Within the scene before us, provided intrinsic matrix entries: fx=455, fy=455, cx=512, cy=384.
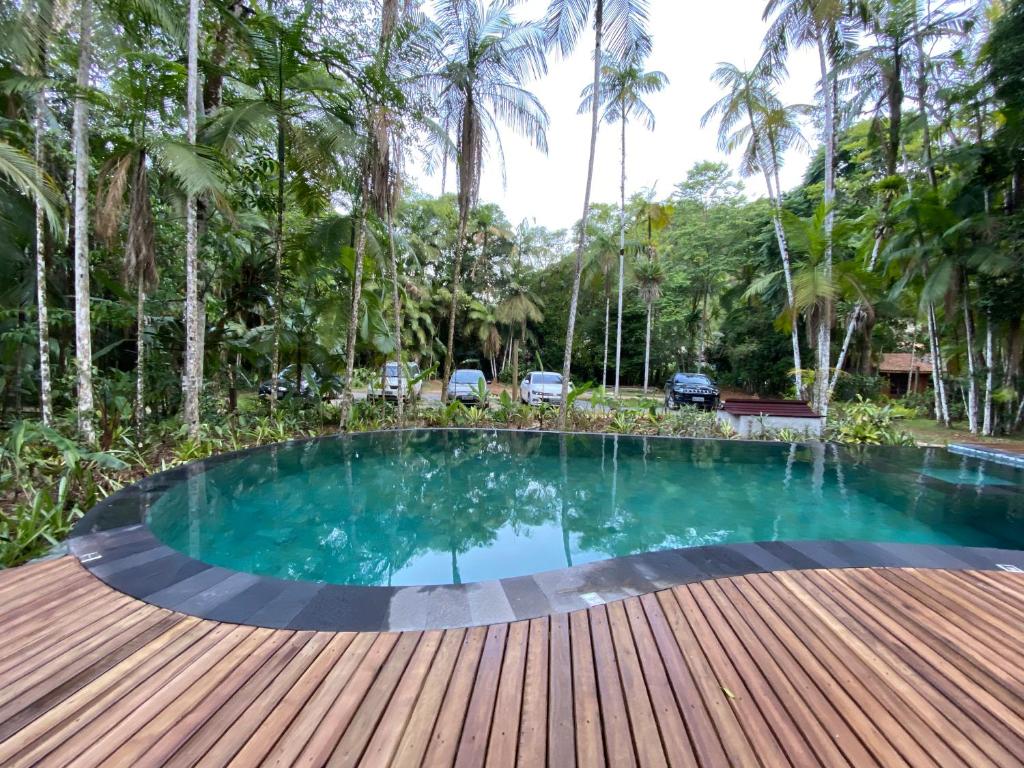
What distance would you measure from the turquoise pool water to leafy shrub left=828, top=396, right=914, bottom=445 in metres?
0.65

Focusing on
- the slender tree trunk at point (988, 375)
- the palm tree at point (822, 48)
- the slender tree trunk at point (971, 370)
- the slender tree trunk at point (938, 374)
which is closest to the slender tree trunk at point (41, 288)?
the palm tree at point (822, 48)

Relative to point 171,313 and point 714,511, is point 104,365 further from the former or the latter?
point 714,511

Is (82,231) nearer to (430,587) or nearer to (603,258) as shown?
(430,587)

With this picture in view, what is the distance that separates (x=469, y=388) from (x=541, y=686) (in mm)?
11091

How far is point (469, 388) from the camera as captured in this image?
42.2ft

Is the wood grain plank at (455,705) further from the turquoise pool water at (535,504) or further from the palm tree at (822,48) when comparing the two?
the palm tree at (822,48)

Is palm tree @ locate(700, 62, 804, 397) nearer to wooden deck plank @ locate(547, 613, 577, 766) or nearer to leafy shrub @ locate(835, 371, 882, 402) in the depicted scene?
leafy shrub @ locate(835, 371, 882, 402)

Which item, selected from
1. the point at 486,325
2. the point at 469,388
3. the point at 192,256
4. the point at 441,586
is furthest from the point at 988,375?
the point at 486,325

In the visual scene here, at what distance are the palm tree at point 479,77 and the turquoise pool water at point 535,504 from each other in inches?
214

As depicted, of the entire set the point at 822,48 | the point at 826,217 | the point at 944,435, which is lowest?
the point at 944,435

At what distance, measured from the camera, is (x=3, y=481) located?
4605mm

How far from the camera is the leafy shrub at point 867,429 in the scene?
350 inches

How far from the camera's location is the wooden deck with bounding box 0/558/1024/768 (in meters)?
1.56

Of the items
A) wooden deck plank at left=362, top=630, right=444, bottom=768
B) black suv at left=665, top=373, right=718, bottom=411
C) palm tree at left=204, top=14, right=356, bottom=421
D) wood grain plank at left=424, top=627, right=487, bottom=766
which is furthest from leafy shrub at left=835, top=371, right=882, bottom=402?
wooden deck plank at left=362, top=630, right=444, bottom=768
